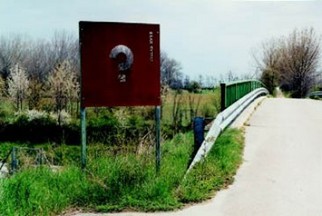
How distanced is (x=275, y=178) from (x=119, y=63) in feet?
9.38

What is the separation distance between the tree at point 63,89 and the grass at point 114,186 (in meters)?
50.5

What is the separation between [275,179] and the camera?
7879 millimetres

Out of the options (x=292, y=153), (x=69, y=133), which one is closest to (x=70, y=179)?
(x=292, y=153)

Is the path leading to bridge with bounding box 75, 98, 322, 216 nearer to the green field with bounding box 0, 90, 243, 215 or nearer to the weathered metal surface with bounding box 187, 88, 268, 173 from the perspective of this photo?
the green field with bounding box 0, 90, 243, 215

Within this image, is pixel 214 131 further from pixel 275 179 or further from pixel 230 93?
pixel 230 93

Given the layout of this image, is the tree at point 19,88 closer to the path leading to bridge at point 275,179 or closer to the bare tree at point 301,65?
the bare tree at point 301,65

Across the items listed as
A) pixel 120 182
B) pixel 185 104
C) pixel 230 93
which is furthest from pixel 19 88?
pixel 120 182

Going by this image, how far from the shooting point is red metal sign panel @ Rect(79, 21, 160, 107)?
25.1 feet

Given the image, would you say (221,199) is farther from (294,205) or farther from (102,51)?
(102,51)

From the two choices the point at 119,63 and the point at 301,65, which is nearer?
the point at 119,63

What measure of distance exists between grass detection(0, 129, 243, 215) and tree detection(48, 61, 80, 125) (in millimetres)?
50458

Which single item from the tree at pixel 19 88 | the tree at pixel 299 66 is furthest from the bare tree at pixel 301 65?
the tree at pixel 19 88

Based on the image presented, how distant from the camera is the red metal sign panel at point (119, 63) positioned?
7637 mm

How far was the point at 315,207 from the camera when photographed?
655cm
